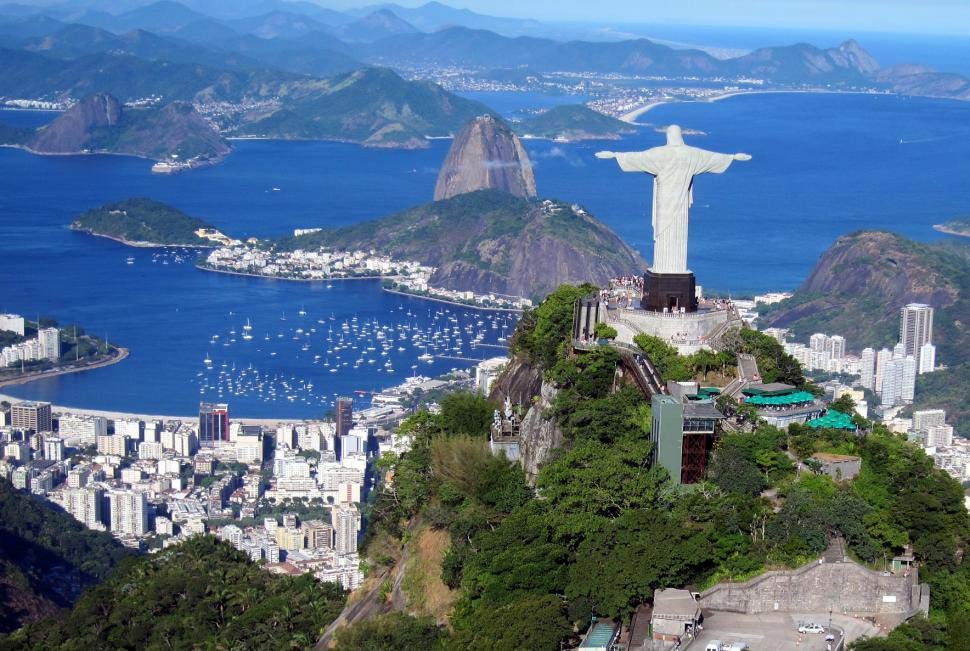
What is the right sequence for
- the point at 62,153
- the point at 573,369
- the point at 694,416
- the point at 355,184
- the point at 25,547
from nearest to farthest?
1. the point at 694,416
2. the point at 573,369
3. the point at 25,547
4. the point at 355,184
5. the point at 62,153

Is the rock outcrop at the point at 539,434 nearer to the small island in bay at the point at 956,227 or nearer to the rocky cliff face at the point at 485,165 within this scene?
the small island in bay at the point at 956,227

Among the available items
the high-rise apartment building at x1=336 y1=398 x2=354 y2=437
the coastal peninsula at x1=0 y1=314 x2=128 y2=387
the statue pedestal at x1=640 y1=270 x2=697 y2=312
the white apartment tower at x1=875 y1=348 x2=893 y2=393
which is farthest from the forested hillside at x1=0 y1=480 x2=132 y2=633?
the white apartment tower at x1=875 y1=348 x2=893 y2=393

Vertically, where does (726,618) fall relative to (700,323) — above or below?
below

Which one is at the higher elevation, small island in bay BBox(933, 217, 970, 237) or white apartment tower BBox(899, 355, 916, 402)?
small island in bay BBox(933, 217, 970, 237)

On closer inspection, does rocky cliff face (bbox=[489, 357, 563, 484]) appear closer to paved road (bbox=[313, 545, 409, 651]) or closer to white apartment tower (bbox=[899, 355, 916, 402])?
paved road (bbox=[313, 545, 409, 651])

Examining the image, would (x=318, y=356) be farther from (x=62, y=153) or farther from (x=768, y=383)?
(x=62, y=153)

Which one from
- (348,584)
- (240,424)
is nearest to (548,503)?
(348,584)

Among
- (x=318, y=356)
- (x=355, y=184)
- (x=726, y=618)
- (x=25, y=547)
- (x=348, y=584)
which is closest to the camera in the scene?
(x=726, y=618)
